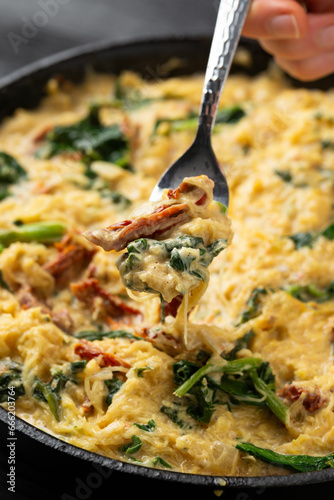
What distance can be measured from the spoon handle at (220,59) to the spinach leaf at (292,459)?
86.9 inches

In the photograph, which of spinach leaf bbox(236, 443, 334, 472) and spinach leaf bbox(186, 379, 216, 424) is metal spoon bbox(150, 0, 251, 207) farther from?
spinach leaf bbox(236, 443, 334, 472)

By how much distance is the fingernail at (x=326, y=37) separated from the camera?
527 cm

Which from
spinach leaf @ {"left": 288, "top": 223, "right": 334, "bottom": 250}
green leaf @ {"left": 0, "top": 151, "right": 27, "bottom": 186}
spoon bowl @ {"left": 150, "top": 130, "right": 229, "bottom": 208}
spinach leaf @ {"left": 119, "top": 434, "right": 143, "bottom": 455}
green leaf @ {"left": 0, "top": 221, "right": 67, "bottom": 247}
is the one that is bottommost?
spinach leaf @ {"left": 288, "top": 223, "right": 334, "bottom": 250}

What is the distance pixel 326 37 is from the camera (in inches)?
208

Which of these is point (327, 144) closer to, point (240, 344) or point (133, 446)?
point (240, 344)

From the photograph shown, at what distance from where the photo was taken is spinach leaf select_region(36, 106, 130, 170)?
606cm

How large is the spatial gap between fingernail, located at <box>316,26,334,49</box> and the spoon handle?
1014 mm

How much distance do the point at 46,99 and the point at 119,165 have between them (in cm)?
145

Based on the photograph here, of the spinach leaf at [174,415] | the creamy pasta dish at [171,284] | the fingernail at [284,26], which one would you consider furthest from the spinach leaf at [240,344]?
the fingernail at [284,26]

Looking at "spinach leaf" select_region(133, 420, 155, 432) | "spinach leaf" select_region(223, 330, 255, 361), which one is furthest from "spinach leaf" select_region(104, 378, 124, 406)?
"spinach leaf" select_region(223, 330, 255, 361)

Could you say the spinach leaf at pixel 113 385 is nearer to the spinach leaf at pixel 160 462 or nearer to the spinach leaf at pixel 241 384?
the spinach leaf at pixel 241 384

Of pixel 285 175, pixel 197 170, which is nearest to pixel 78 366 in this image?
pixel 197 170

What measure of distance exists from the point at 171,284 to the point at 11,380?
1.28 metres

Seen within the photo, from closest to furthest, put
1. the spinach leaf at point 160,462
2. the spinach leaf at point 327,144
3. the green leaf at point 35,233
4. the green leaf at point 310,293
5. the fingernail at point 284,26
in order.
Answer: the spinach leaf at point 160,462
the green leaf at point 310,293
the green leaf at point 35,233
the fingernail at point 284,26
the spinach leaf at point 327,144
